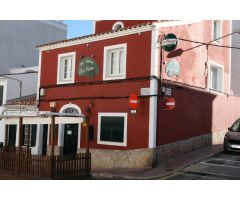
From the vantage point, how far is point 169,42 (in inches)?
508

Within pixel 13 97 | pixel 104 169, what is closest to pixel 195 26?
pixel 104 169

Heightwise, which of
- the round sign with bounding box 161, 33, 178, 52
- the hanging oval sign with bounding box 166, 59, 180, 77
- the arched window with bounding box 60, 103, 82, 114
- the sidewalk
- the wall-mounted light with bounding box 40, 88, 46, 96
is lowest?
the sidewalk

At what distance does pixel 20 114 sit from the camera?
39.6 ft

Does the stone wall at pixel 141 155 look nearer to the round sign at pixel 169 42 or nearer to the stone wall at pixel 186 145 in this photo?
the stone wall at pixel 186 145

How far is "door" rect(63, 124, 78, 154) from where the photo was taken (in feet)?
53.0

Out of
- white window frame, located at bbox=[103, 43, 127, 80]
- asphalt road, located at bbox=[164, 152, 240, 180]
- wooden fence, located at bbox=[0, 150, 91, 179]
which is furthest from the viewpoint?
white window frame, located at bbox=[103, 43, 127, 80]

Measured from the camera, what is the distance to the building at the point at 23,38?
74.1 ft

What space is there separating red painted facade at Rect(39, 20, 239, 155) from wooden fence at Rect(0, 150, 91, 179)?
2620 millimetres

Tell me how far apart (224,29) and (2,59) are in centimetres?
1455

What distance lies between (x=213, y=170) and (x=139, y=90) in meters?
4.14

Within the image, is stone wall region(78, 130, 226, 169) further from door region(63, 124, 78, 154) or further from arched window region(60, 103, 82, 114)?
arched window region(60, 103, 82, 114)

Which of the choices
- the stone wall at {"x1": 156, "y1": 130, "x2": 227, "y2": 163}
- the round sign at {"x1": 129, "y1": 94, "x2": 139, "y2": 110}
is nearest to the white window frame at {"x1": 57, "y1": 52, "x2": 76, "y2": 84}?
the round sign at {"x1": 129, "y1": 94, "x2": 139, "y2": 110}

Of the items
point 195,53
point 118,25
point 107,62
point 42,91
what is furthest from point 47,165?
point 118,25

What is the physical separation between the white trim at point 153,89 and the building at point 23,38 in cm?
1237
